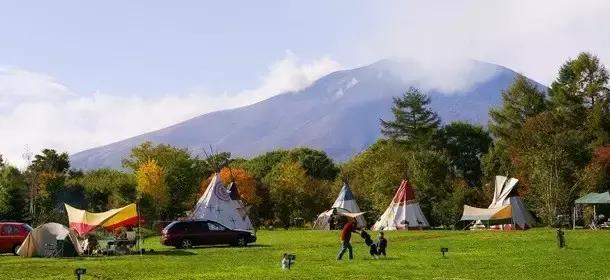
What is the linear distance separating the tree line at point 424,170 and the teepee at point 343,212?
12.6ft

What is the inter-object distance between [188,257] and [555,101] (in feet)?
176

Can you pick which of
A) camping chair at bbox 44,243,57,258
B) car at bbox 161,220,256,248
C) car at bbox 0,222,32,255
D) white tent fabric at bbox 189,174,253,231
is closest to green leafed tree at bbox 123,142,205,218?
white tent fabric at bbox 189,174,253,231

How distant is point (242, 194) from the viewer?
8469 centimetres

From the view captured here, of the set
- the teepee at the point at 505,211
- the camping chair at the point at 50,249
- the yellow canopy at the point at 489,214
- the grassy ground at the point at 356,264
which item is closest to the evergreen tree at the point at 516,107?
the teepee at the point at 505,211

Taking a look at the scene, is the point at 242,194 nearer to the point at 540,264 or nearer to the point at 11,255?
the point at 11,255

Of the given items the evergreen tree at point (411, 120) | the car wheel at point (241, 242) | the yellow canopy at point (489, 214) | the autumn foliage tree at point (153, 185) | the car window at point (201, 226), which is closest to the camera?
the car window at point (201, 226)

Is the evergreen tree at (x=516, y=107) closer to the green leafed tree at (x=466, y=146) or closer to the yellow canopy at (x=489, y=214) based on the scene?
the green leafed tree at (x=466, y=146)

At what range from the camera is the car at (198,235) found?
3872 cm

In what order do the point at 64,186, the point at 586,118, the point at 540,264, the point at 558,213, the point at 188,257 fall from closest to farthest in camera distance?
1. the point at 540,264
2. the point at 188,257
3. the point at 558,213
4. the point at 586,118
5. the point at 64,186

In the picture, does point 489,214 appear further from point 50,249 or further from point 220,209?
point 50,249

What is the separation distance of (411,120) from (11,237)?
6183 centimetres

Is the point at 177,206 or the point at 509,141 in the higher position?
the point at 509,141

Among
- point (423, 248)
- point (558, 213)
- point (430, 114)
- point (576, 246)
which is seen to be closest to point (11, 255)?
point (423, 248)

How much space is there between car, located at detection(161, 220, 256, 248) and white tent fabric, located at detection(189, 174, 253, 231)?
45.6 feet
